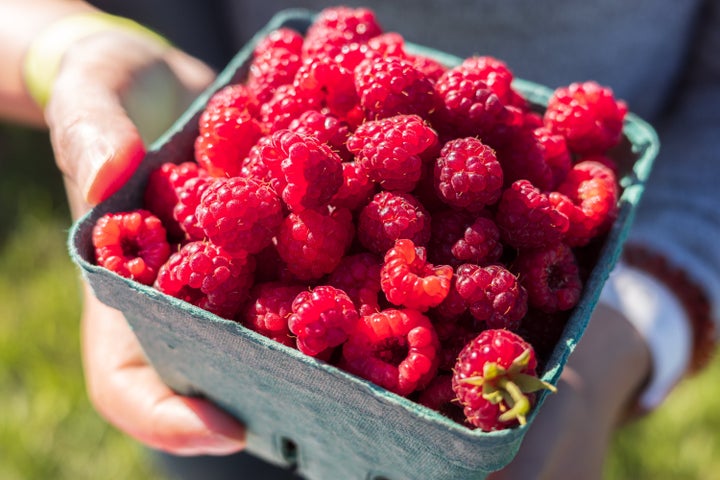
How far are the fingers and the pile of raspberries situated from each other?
0.34 meters

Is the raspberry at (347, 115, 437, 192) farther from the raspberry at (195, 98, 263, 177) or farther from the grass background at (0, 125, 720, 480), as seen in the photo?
the grass background at (0, 125, 720, 480)

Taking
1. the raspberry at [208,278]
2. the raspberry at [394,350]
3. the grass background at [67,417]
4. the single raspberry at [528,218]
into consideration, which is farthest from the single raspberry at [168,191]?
the grass background at [67,417]

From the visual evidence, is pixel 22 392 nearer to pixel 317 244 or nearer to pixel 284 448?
pixel 284 448

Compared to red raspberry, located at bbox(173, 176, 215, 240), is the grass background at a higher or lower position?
lower

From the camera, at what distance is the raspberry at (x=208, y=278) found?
98 centimetres

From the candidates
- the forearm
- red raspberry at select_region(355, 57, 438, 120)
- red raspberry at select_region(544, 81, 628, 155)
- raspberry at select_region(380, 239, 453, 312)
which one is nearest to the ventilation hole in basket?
raspberry at select_region(380, 239, 453, 312)

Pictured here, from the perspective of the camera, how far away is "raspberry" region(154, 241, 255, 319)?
98 centimetres

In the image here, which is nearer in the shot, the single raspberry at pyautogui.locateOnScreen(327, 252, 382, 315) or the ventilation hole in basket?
the single raspberry at pyautogui.locateOnScreen(327, 252, 382, 315)

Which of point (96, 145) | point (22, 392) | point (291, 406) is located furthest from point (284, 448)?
point (22, 392)

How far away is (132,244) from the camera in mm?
1081

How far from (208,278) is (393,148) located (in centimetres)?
31

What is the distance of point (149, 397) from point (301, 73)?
67cm

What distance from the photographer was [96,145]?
Answer: 115 centimetres

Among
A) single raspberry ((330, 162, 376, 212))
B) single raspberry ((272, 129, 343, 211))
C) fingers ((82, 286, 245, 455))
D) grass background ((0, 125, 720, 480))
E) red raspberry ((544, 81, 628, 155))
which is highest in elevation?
red raspberry ((544, 81, 628, 155))
